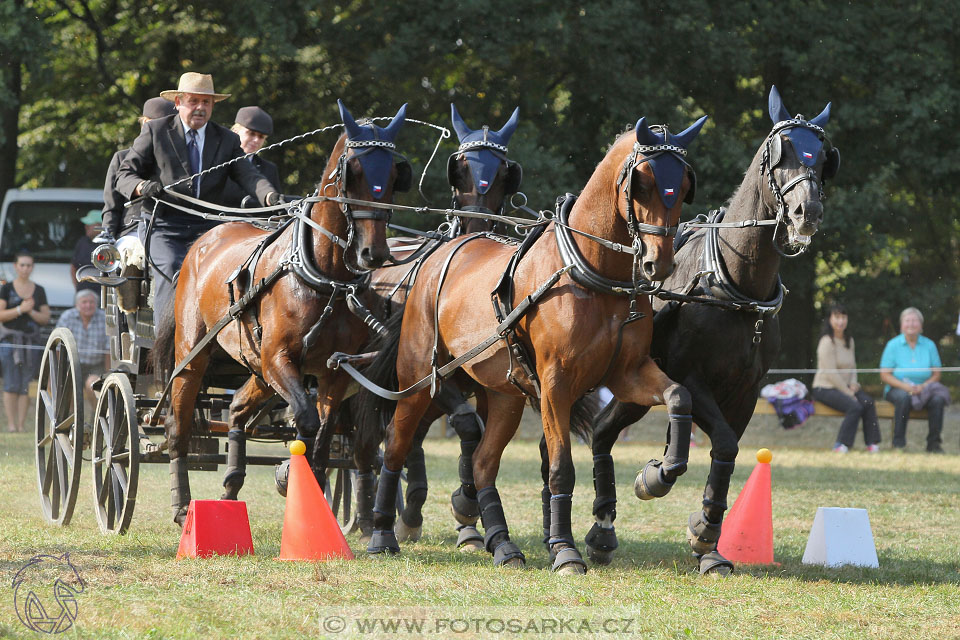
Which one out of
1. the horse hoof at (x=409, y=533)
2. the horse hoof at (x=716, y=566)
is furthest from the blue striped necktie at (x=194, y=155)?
the horse hoof at (x=716, y=566)

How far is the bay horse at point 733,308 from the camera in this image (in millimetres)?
6270

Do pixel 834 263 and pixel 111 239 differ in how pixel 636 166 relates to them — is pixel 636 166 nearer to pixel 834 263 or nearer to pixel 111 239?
pixel 111 239

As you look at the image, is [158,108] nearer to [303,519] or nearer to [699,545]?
[303,519]

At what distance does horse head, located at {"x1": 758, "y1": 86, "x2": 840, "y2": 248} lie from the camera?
611cm

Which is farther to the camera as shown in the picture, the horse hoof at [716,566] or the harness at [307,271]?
the harness at [307,271]

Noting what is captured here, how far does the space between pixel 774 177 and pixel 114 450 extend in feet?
13.9

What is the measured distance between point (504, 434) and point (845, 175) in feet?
40.7

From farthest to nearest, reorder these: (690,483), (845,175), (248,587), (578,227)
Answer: (845,175), (690,483), (578,227), (248,587)

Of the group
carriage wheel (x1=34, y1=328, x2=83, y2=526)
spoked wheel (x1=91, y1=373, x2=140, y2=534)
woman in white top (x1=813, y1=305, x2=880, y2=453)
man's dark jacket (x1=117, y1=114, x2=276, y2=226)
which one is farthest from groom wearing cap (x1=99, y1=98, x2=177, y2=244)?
woman in white top (x1=813, y1=305, x2=880, y2=453)

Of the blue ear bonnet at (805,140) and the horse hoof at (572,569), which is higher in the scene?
the blue ear bonnet at (805,140)

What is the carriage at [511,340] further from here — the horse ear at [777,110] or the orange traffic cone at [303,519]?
the orange traffic cone at [303,519]

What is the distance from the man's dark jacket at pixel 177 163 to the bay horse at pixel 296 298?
0.60 metres

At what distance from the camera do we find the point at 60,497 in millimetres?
8641

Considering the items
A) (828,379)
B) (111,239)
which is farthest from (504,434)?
(828,379)
